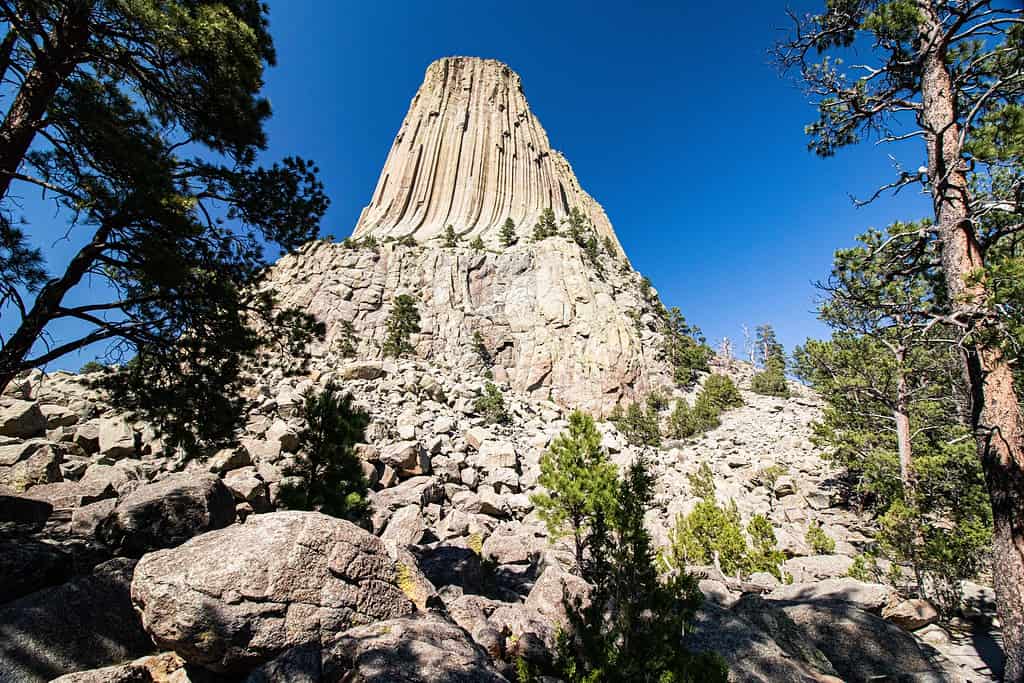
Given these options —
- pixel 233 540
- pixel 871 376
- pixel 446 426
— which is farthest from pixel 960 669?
pixel 446 426

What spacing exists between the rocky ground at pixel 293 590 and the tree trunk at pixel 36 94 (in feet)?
10.2

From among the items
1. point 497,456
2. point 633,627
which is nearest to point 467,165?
point 497,456

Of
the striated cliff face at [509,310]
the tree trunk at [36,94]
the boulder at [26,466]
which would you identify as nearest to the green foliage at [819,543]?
the tree trunk at [36,94]

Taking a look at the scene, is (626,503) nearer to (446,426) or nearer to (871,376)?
(871,376)

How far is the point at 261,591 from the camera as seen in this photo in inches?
162

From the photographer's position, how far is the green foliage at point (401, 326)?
38906 mm

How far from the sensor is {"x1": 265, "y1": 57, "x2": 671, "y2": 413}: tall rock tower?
41.8 metres

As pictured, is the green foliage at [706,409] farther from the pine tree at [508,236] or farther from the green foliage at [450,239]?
the green foliage at [450,239]

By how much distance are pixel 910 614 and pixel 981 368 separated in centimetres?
673

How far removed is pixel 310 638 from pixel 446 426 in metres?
20.3

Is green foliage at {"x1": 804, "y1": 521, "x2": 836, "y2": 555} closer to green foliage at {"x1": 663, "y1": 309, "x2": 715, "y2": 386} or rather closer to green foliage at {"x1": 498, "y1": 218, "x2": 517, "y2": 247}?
green foliage at {"x1": 663, "y1": 309, "x2": 715, "y2": 386}

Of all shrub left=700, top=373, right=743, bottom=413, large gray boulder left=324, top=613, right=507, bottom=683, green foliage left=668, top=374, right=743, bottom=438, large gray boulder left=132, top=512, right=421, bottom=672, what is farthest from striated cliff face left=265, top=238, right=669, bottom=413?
large gray boulder left=324, top=613, right=507, bottom=683

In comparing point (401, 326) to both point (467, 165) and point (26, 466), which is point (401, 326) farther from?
point (467, 165)

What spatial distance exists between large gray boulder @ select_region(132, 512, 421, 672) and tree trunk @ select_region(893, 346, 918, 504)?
14335 mm
